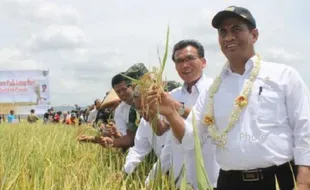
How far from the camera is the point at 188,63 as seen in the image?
217 cm

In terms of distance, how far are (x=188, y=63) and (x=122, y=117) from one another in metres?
1.03

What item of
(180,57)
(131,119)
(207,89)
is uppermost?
(180,57)

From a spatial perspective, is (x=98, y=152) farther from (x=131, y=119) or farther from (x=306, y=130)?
(x=306, y=130)

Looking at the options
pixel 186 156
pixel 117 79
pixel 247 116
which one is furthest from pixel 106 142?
pixel 247 116

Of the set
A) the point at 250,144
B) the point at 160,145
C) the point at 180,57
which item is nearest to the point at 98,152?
the point at 160,145

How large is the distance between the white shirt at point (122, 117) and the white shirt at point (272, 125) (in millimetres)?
1490

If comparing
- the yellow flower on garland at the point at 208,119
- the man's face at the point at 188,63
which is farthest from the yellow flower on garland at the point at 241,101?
the man's face at the point at 188,63

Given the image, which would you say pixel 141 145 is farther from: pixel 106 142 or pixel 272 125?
pixel 272 125

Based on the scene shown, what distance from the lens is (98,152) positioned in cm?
292

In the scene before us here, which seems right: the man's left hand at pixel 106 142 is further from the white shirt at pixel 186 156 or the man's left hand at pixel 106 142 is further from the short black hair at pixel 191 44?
the short black hair at pixel 191 44

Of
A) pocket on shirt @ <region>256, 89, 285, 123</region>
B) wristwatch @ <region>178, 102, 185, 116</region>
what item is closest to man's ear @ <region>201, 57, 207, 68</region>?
wristwatch @ <region>178, 102, 185, 116</region>

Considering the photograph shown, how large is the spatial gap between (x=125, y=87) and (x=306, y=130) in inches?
60.8

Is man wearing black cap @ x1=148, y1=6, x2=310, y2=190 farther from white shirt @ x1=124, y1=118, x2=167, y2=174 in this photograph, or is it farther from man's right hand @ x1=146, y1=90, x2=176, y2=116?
white shirt @ x1=124, y1=118, x2=167, y2=174

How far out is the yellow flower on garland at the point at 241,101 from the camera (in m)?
1.53
